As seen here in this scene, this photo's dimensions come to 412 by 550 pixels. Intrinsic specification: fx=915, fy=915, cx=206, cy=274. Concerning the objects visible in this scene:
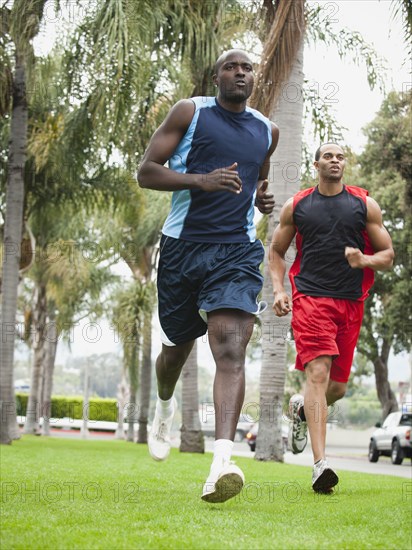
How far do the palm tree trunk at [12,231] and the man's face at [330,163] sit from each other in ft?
37.6

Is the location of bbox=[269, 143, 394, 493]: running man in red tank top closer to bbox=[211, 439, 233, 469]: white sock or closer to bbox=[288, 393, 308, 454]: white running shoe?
bbox=[288, 393, 308, 454]: white running shoe

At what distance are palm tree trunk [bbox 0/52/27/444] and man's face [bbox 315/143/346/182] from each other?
11462 millimetres

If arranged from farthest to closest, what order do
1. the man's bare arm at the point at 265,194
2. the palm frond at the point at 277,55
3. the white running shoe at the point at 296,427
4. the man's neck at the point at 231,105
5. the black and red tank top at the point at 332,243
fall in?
the palm frond at the point at 277,55, the white running shoe at the point at 296,427, the black and red tank top at the point at 332,243, the man's bare arm at the point at 265,194, the man's neck at the point at 231,105

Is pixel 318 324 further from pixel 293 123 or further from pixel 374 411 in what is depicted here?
pixel 374 411

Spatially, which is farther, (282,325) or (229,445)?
(282,325)

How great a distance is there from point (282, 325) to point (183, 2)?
242 inches

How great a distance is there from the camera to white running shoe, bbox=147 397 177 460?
5.80 metres

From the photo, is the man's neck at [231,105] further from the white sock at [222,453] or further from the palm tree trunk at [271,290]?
the palm tree trunk at [271,290]

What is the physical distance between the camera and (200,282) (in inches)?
193

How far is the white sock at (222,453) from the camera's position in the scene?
4.24 m

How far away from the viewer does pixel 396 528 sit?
3.88 metres

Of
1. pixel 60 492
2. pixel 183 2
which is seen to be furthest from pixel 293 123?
pixel 60 492

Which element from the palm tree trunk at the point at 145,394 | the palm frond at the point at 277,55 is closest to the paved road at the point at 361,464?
the palm tree trunk at the point at 145,394

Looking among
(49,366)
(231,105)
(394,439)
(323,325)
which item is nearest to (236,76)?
(231,105)
